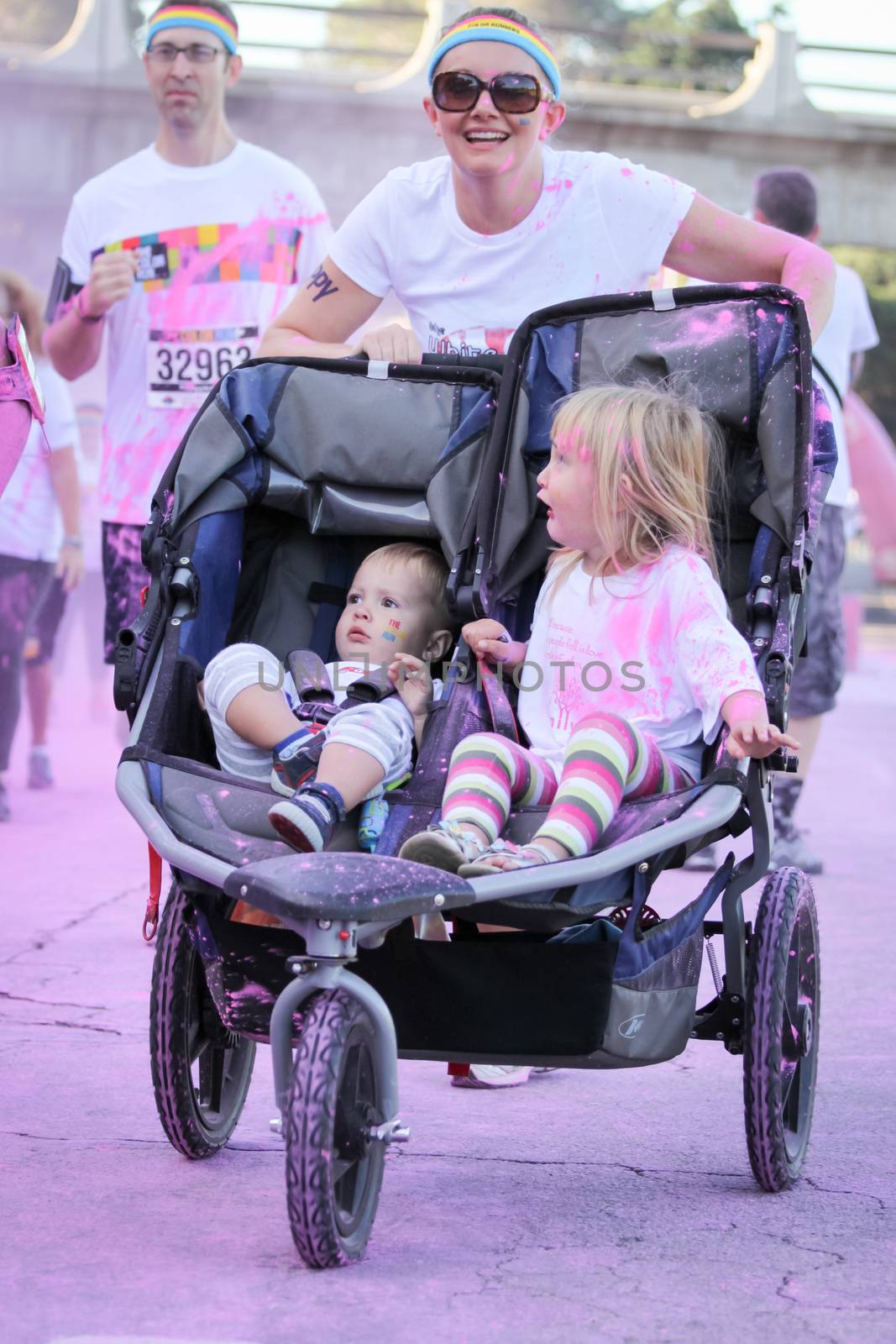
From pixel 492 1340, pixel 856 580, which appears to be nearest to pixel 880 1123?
pixel 492 1340

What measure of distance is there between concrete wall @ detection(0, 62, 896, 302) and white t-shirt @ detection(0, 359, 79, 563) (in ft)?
38.7

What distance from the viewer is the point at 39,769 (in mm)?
7598

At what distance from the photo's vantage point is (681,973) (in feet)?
9.13

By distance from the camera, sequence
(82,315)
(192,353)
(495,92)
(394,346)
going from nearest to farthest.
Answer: (394,346)
(495,92)
(82,315)
(192,353)

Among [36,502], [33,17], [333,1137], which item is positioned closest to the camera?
[333,1137]

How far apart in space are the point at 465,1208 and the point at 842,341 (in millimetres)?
3790

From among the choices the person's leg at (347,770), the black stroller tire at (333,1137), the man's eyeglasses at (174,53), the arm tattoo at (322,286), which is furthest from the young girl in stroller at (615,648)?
the man's eyeglasses at (174,53)

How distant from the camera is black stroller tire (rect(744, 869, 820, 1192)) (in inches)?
109

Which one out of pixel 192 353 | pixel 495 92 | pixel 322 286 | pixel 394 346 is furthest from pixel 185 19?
pixel 394 346

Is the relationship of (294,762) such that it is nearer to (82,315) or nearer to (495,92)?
(495,92)

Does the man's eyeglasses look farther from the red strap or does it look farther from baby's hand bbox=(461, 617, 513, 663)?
the red strap

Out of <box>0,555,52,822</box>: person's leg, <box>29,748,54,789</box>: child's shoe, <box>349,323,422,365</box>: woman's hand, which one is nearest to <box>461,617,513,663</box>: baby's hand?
<box>349,323,422,365</box>: woman's hand

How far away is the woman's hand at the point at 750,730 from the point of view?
273 centimetres

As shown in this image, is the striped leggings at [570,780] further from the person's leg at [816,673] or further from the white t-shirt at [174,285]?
the person's leg at [816,673]
